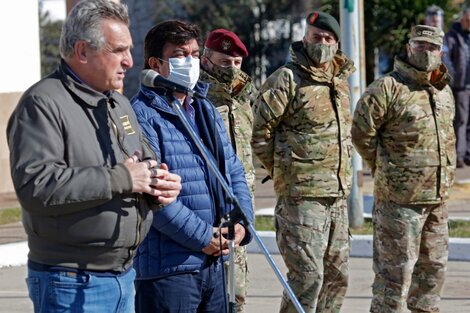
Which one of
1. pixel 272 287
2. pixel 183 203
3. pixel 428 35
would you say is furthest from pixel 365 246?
pixel 183 203

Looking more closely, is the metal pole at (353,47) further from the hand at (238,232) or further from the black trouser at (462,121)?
the hand at (238,232)

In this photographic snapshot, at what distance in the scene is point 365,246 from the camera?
11312mm

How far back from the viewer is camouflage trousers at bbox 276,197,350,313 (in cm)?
714

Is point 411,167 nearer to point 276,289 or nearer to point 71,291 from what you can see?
point 276,289

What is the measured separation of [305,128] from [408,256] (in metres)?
1.04

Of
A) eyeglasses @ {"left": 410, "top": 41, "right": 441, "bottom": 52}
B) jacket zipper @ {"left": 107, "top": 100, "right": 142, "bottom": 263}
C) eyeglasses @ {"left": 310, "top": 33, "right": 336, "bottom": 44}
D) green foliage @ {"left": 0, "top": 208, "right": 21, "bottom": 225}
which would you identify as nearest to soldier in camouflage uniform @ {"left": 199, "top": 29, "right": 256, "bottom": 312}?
eyeglasses @ {"left": 310, "top": 33, "right": 336, "bottom": 44}

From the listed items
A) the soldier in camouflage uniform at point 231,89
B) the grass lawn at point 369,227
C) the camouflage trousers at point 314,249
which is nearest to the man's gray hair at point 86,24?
the soldier in camouflage uniform at point 231,89

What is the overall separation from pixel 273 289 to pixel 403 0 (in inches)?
436

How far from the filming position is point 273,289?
9.84m

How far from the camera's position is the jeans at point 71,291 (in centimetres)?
443

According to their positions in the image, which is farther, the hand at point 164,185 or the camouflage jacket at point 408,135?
the camouflage jacket at point 408,135

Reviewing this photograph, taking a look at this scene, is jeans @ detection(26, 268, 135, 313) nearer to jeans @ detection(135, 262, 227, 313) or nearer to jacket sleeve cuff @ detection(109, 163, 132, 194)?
jacket sleeve cuff @ detection(109, 163, 132, 194)

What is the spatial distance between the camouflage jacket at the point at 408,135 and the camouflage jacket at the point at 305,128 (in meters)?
0.31

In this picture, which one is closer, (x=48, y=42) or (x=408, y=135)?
(x=408, y=135)
